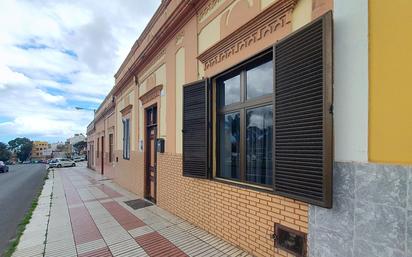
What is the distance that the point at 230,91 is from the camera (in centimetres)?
455

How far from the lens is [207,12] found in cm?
500

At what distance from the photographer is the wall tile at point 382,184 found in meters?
2.01

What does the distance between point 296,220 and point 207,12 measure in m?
4.15

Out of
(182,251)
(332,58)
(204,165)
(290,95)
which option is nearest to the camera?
(332,58)

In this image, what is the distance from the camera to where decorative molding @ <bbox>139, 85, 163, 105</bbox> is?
7338 millimetres

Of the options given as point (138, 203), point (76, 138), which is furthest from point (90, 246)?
point (76, 138)

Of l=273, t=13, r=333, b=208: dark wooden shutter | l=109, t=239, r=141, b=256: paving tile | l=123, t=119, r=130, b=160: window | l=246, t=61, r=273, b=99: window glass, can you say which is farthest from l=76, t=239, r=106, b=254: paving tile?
l=123, t=119, r=130, b=160: window

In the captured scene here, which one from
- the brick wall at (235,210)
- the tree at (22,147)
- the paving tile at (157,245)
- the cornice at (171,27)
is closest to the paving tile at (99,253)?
the paving tile at (157,245)

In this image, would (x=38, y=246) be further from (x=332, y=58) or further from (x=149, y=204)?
(x=332, y=58)

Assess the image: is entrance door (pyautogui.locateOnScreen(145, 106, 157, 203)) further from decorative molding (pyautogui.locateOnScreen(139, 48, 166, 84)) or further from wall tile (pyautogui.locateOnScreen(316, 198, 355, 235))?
wall tile (pyautogui.locateOnScreen(316, 198, 355, 235))

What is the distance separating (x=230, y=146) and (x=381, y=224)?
8.66ft

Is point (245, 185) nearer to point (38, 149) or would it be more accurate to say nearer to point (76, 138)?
point (76, 138)

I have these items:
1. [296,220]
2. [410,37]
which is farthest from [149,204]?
[410,37]

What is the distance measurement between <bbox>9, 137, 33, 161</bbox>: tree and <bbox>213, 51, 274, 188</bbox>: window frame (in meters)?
101
